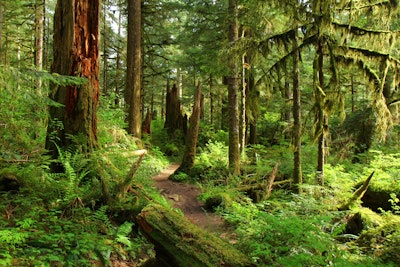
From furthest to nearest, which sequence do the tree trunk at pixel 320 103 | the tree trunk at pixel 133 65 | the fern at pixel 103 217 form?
the tree trunk at pixel 133 65
the tree trunk at pixel 320 103
the fern at pixel 103 217

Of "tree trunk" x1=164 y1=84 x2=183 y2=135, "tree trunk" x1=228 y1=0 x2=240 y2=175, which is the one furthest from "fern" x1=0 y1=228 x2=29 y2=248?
"tree trunk" x1=164 y1=84 x2=183 y2=135

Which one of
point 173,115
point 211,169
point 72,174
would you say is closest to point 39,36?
point 173,115

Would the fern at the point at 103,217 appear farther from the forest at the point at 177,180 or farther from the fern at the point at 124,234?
the fern at the point at 124,234

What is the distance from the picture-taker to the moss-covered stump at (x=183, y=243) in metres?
3.34

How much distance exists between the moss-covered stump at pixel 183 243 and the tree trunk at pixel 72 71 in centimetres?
294

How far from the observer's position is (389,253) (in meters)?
4.44

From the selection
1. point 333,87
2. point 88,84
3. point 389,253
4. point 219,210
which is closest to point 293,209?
point 219,210

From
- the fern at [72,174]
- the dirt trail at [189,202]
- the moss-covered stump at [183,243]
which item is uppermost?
the fern at [72,174]

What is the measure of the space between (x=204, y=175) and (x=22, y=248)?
798cm

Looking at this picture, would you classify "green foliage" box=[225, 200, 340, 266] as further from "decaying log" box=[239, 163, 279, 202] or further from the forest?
"decaying log" box=[239, 163, 279, 202]

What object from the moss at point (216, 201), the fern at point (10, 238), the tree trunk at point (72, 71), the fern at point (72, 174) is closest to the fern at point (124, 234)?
the fern at point (72, 174)

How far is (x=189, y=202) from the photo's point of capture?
841 centimetres

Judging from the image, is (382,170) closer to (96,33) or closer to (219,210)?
(219,210)

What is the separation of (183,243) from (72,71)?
4.37m
